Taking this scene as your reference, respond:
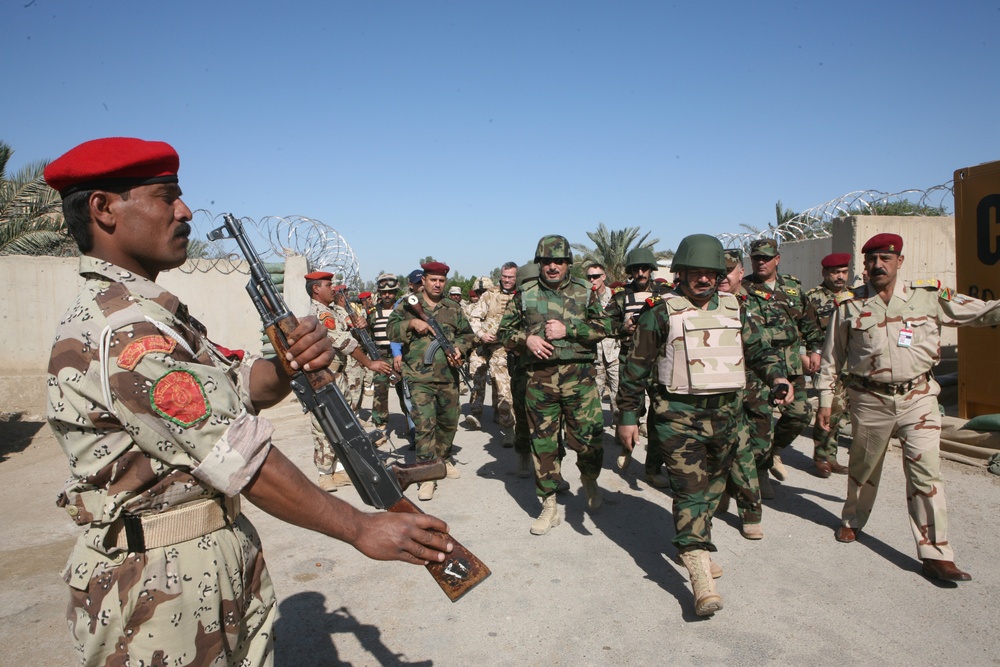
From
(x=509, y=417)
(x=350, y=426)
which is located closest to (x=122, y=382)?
(x=350, y=426)


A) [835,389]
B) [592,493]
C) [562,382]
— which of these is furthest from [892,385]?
[835,389]

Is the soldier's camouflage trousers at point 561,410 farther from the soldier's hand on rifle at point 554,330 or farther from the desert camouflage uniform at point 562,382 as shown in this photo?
the soldier's hand on rifle at point 554,330

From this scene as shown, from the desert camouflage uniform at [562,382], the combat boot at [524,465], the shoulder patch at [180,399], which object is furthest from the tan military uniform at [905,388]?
the shoulder patch at [180,399]

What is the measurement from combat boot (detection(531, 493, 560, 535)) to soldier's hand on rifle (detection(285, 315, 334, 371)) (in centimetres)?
341

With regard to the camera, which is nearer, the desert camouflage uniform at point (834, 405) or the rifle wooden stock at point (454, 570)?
the rifle wooden stock at point (454, 570)

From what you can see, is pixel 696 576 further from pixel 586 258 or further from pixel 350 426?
pixel 586 258

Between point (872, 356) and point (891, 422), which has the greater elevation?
point (872, 356)

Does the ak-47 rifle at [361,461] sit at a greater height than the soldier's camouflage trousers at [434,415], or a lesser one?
greater

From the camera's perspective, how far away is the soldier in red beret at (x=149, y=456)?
144 centimetres

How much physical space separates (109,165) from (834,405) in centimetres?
670

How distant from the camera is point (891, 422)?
13.8 feet

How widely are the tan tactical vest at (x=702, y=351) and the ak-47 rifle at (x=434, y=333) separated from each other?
9.15 feet

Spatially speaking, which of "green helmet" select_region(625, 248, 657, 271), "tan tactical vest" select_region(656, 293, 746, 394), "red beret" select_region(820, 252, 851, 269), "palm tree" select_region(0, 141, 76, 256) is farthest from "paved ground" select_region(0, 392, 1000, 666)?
"palm tree" select_region(0, 141, 76, 256)

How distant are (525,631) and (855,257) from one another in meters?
8.09
